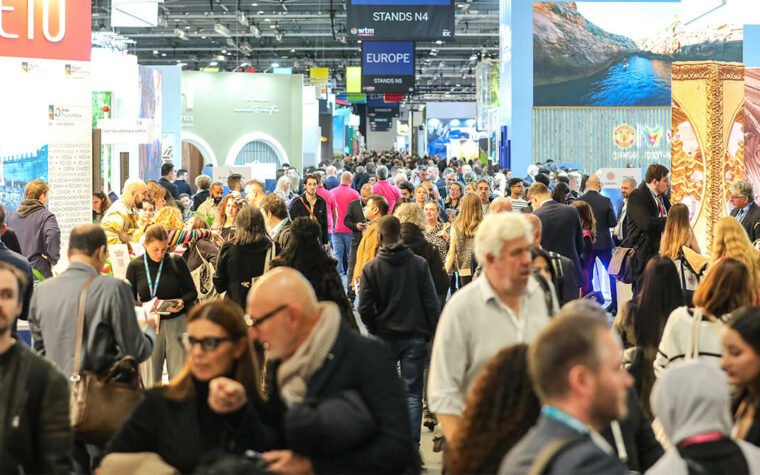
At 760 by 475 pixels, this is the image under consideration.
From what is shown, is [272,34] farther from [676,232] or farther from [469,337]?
[469,337]

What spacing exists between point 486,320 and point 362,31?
12.6 m

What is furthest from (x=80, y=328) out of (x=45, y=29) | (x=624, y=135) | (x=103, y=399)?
(x=624, y=135)

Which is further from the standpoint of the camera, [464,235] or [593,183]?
[593,183]

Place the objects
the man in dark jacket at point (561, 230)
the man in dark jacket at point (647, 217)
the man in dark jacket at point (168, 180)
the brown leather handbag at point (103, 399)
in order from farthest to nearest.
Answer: the man in dark jacket at point (168, 180)
the man in dark jacket at point (647, 217)
the man in dark jacket at point (561, 230)
the brown leather handbag at point (103, 399)

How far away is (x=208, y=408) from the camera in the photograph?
2.65 metres

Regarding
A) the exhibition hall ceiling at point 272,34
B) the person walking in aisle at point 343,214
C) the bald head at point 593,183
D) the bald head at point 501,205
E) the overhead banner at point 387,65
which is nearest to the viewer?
the bald head at point 501,205

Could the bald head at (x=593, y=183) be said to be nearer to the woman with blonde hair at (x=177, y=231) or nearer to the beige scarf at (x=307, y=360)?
the woman with blonde hair at (x=177, y=231)

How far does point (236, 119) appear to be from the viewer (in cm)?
2586

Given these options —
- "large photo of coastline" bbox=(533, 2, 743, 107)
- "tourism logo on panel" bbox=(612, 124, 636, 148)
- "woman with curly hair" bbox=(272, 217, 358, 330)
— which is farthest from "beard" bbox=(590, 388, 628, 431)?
"tourism logo on panel" bbox=(612, 124, 636, 148)

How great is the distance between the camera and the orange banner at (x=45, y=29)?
809 cm

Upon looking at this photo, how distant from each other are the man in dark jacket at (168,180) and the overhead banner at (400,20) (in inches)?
136

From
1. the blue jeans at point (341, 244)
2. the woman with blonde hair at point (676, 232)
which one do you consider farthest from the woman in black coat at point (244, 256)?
the blue jeans at point (341, 244)

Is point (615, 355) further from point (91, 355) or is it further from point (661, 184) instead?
point (661, 184)

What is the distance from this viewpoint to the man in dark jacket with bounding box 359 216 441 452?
5617 millimetres
